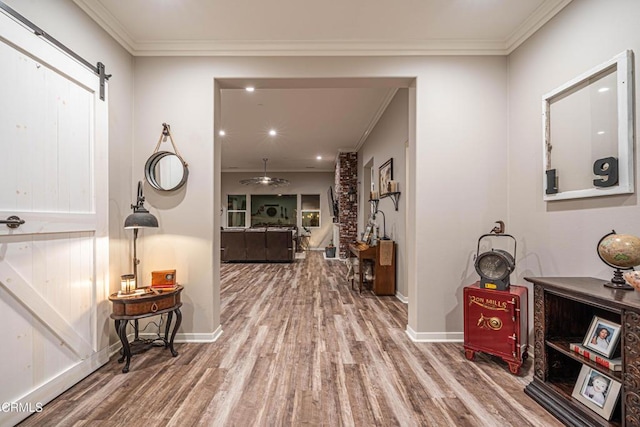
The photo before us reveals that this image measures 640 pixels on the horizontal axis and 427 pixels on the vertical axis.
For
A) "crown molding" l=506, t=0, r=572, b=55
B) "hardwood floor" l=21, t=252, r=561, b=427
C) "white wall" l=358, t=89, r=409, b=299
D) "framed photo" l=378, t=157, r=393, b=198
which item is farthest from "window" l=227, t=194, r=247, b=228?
"crown molding" l=506, t=0, r=572, b=55

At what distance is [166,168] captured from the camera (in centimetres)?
283

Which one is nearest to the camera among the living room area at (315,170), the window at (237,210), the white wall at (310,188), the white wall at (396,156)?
the white wall at (396,156)

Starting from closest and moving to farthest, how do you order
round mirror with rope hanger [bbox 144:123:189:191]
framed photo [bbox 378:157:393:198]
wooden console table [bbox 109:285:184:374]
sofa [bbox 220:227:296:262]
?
wooden console table [bbox 109:285:184:374], round mirror with rope hanger [bbox 144:123:189:191], framed photo [bbox 378:157:393:198], sofa [bbox 220:227:296:262]

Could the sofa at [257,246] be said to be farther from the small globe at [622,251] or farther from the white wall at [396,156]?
the small globe at [622,251]

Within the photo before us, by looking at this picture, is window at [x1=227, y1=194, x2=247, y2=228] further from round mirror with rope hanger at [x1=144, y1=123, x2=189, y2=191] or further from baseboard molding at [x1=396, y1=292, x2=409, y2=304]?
round mirror with rope hanger at [x1=144, y1=123, x2=189, y2=191]

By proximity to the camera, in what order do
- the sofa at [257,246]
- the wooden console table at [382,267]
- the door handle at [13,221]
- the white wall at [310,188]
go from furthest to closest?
the white wall at [310,188], the sofa at [257,246], the wooden console table at [382,267], the door handle at [13,221]

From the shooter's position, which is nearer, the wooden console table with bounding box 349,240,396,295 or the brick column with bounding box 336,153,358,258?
the wooden console table with bounding box 349,240,396,295

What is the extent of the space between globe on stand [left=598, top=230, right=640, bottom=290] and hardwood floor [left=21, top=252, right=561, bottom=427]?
35.4 inches

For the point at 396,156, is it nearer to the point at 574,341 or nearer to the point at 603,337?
the point at 574,341

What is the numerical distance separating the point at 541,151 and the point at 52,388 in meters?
3.96

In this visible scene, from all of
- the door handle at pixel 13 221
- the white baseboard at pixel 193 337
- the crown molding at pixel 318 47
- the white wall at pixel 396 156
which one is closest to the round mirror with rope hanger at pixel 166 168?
the crown molding at pixel 318 47

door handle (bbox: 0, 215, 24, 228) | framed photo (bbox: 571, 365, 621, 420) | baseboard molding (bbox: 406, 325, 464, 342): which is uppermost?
door handle (bbox: 0, 215, 24, 228)

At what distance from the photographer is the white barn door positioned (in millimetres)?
1686

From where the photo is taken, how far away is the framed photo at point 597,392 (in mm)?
1543
